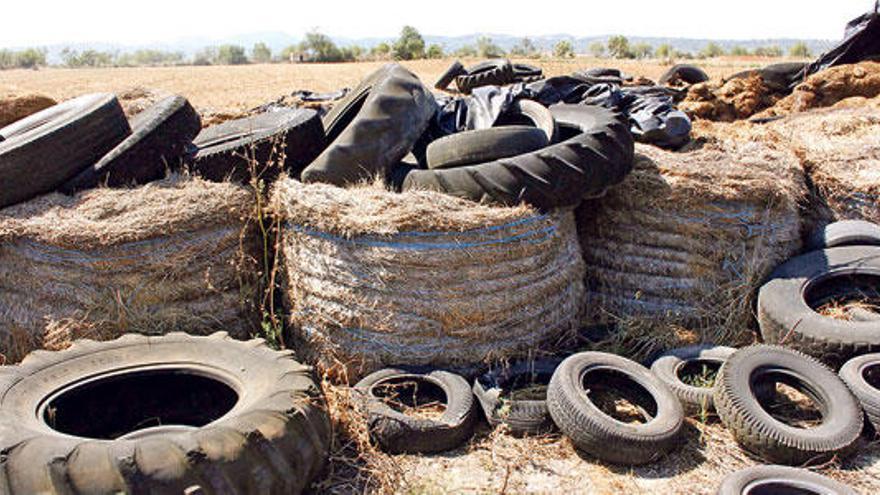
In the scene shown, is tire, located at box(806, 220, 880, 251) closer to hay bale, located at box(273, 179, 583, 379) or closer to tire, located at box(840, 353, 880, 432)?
tire, located at box(840, 353, 880, 432)

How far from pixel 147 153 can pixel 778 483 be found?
4107 millimetres

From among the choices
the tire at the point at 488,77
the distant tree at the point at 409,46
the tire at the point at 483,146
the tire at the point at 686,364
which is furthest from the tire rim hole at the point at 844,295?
the distant tree at the point at 409,46

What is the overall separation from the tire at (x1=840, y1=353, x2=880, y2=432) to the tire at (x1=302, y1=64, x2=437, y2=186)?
297 cm

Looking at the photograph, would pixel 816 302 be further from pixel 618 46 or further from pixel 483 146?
pixel 618 46

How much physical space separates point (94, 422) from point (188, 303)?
94 centimetres

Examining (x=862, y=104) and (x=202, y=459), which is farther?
(x=862, y=104)

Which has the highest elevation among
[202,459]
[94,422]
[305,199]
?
[305,199]

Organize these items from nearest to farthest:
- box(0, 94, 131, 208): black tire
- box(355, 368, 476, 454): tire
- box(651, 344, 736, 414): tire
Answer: box(355, 368, 476, 454): tire, box(651, 344, 736, 414): tire, box(0, 94, 131, 208): black tire

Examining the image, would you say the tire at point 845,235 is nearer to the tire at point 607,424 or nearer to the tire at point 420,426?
the tire at point 607,424

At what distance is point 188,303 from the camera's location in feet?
15.0

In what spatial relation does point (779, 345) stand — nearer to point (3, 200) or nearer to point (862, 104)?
point (862, 104)

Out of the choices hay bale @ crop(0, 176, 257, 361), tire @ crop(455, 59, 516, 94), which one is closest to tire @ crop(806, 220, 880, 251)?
hay bale @ crop(0, 176, 257, 361)

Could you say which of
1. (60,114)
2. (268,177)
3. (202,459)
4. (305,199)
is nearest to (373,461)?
(202,459)

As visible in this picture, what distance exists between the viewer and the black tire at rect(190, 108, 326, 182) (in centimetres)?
496
